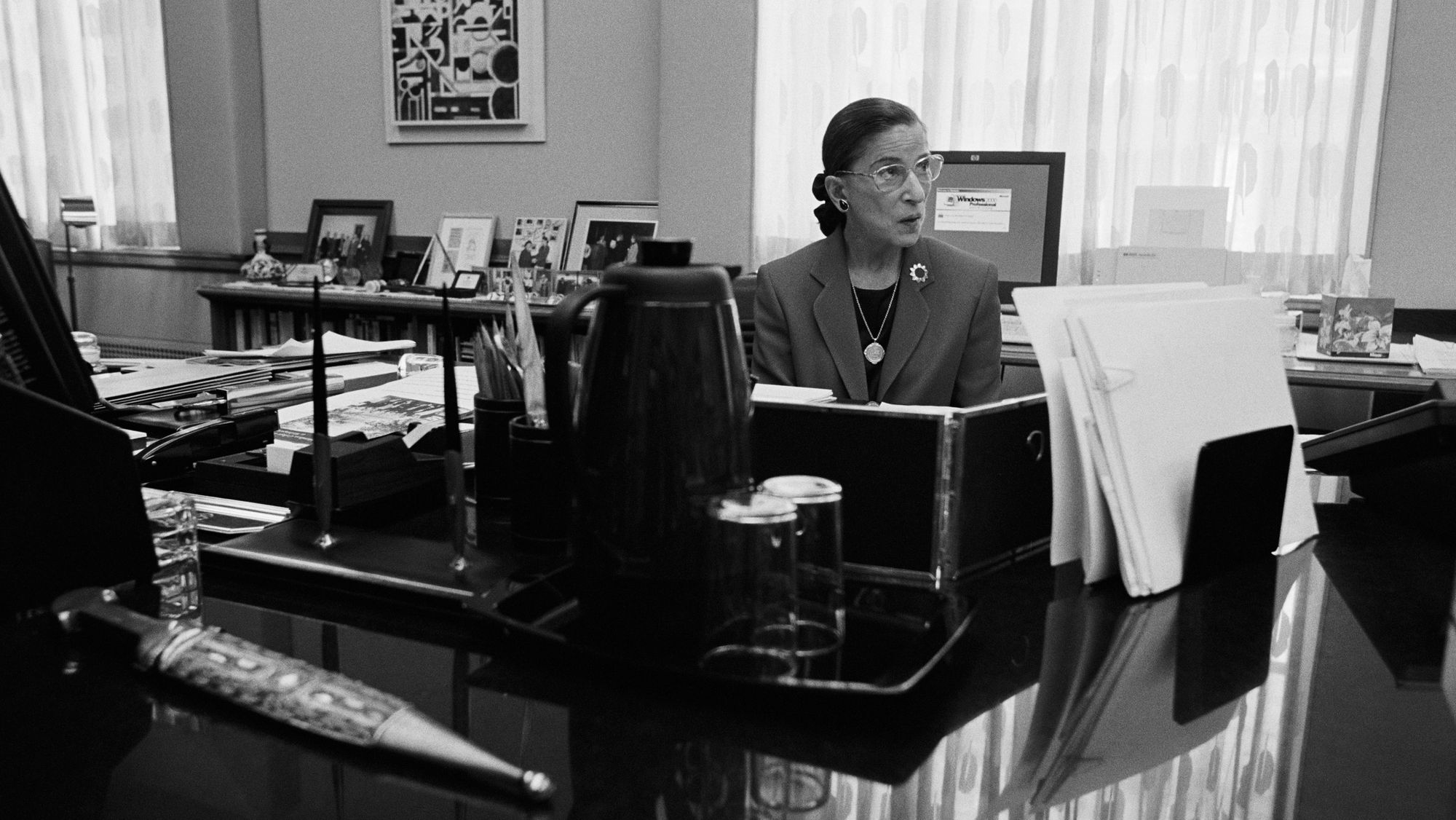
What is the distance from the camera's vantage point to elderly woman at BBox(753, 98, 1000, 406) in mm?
2154

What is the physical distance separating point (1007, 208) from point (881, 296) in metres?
1.00

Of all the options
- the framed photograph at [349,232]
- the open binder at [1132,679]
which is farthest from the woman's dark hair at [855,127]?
the framed photograph at [349,232]

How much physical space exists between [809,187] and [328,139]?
2276 mm

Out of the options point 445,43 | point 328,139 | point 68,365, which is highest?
point 445,43

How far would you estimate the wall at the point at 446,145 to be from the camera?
4137mm

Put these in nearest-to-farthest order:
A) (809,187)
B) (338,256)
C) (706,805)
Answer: (706,805)
(809,187)
(338,256)

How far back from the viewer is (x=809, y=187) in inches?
153

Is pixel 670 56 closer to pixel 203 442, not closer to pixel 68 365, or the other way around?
pixel 203 442

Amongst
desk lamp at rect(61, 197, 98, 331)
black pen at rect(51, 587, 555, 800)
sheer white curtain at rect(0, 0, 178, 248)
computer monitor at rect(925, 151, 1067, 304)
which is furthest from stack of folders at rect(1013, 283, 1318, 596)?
sheer white curtain at rect(0, 0, 178, 248)

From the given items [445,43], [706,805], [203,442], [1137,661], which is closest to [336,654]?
[706,805]

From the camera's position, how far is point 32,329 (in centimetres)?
78

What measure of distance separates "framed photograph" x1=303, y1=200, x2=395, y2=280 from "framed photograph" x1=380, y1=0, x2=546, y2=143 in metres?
0.33

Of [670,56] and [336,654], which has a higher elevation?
[670,56]

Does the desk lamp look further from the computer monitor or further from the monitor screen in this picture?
the monitor screen
